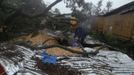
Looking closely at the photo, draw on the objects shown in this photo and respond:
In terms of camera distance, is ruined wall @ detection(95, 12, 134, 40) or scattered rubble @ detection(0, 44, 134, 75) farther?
ruined wall @ detection(95, 12, 134, 40)

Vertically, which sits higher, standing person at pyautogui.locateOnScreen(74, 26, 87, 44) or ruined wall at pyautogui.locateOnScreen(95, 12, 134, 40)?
standing person at pyautogui.locateOnScreen(74, 26, 87, 44)

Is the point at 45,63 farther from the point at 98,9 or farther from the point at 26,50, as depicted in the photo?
the point at 98,9

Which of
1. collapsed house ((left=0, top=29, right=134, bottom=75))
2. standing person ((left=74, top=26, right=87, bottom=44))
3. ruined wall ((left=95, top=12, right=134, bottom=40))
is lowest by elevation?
ruined wall ((left=95, top=12, right=134, bottom=40))

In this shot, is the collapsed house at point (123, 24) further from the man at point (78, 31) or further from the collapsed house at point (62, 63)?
the collapsed house at point (62, 63)

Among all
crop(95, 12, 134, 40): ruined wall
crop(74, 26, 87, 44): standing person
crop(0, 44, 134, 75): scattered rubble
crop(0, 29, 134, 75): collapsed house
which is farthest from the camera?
crop(95, 12, 134, 40): ruined wall

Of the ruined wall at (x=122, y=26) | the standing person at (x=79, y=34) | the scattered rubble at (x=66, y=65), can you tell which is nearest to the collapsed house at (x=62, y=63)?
the scattered rubble at (x=66, y=65)

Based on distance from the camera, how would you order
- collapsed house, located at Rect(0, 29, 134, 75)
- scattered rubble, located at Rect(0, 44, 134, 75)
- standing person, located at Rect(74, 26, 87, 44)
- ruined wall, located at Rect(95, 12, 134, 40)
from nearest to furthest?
scattered rubble, located at Rect(0, 44, 134, 75)
collapsed house, located at Rect(0, 29, 134, 75)
standing person, located at Rect(74, 26, 87, 44)
ruined wall, located at Rect(95, 12, 134, 40)

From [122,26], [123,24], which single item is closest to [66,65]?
[123,24]

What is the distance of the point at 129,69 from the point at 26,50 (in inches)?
144

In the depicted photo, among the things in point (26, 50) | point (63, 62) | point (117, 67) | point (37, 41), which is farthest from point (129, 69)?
point (37, 41)

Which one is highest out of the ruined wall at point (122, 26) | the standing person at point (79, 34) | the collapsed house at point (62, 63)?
the collapsed house at point (62, 63)

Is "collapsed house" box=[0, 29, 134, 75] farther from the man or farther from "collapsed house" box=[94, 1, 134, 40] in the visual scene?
"collapsed house" box=[94, 1, 134, 40]

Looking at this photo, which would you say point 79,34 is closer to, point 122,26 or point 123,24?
point 123,24

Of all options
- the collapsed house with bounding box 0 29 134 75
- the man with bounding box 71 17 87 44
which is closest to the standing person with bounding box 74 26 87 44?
the man with bounding box 71 17 87 44
